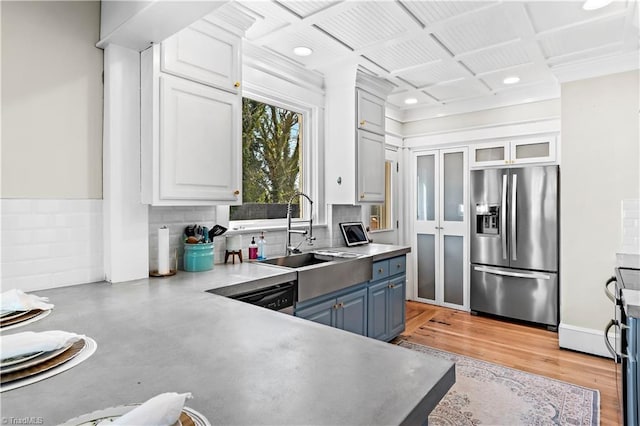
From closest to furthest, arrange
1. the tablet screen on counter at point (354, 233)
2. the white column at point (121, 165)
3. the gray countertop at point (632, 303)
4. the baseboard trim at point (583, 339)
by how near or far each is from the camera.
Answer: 1. the gray countertop at point (632, 303)
2. the white column at point (121, 165)
3. the baseboard trim at point (583, 339)
4. the tablet screen on counter at point (354, 233)

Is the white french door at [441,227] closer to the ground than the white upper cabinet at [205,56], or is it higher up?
closer to the ground

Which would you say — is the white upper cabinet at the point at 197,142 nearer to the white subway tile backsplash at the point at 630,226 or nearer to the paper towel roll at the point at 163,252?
the paper towel roll at the point at 163,252

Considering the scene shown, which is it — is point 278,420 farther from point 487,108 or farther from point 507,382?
point 487,108

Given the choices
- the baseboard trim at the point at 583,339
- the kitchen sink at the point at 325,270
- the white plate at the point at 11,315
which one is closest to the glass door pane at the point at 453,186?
the baseboard trim at the point at 583,339

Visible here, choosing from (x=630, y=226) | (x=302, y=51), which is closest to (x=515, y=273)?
(x=630, y=226)

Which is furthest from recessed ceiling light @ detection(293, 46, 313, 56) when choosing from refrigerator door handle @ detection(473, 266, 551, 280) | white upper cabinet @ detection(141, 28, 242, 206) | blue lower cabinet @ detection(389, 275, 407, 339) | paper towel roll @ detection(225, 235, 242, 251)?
refrigerator door handle @ detection(473, 266, 551, 280)

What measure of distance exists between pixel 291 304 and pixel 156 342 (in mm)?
1187

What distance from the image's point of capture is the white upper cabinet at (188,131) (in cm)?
198

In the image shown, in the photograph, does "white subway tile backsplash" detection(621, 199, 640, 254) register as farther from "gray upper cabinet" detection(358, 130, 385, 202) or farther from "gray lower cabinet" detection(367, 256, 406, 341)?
"gray upper cabinet" detection(358, 130, 385, 202)

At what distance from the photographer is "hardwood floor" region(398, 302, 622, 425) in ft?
9.09

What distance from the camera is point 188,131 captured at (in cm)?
210

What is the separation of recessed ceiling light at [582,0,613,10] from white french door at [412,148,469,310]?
2311 millimetres

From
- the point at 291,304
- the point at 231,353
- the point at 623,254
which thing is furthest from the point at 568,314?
the point at 231,353

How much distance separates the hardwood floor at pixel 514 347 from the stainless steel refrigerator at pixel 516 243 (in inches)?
9.0
